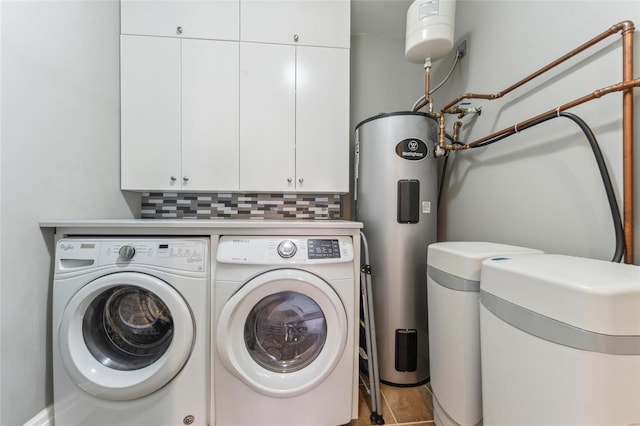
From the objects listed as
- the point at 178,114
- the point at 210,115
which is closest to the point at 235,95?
the point at 210,115

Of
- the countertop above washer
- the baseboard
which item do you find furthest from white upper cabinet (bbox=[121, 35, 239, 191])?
the baseboard

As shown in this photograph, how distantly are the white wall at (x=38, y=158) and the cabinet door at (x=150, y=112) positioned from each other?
0.52 feet

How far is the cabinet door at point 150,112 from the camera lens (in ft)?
4.91

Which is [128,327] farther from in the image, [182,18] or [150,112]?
[182,18]

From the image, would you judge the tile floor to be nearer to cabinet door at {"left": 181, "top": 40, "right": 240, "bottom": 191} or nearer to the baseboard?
the baseboard

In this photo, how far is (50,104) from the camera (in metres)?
1.08

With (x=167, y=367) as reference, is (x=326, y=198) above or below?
above

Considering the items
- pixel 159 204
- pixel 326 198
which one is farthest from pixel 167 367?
pixel 326 198

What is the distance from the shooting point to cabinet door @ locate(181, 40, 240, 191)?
1.54m

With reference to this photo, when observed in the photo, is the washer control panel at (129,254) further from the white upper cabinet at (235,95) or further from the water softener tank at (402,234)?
the water softener tank at (402,234)

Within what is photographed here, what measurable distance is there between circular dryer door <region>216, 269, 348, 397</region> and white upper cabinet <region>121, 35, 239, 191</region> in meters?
0.86

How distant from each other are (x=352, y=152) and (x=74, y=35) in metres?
1.68

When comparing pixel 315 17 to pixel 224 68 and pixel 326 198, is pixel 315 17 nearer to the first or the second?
pixel 224 68

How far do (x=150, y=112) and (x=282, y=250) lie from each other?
1.30m
